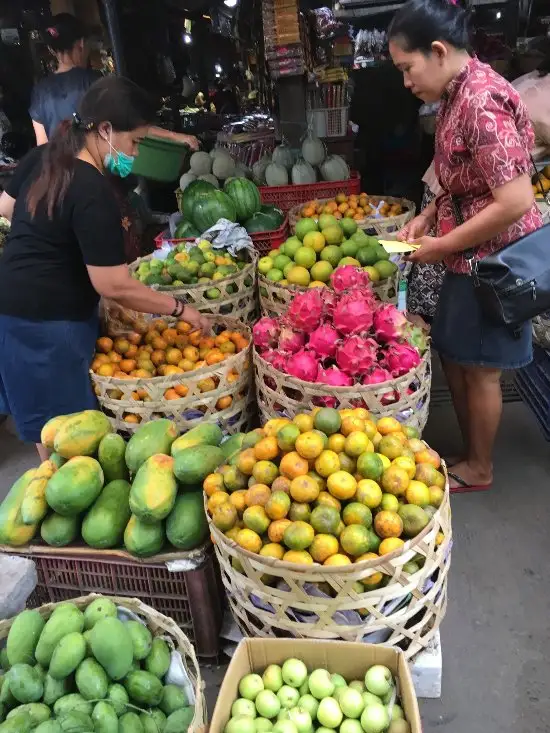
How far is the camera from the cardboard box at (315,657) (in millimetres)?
1409

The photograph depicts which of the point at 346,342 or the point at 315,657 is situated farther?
the point at 346,342

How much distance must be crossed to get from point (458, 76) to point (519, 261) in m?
0.66

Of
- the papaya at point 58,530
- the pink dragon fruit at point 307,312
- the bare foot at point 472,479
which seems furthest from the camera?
Answer: the bare foot at point 472,479

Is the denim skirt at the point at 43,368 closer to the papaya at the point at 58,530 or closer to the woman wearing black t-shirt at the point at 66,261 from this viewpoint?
the woman wearing black t-shirt at the point at 66,261

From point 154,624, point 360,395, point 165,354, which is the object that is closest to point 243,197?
point 165,354

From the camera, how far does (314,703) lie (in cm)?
140

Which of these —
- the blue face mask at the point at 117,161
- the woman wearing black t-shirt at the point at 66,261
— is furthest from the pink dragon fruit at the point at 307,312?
the blue face mask at the point at 117,161

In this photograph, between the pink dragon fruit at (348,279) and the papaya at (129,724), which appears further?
the pink dragon fruit at (348,279)

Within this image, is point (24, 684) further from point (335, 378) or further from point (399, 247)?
point (399, 247)

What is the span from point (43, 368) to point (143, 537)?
0.94 metres

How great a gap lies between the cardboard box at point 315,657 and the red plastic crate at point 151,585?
0.38 meters

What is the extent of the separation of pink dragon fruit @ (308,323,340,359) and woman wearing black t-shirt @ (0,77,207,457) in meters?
0.64

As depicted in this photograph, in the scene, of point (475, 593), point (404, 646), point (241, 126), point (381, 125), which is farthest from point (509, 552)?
point (381, 125)

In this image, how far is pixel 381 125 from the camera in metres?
7.62
